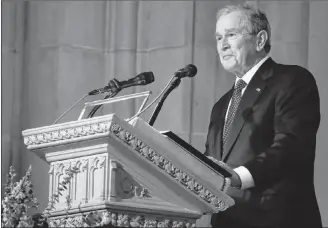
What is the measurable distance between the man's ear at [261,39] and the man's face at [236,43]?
3 centimetres

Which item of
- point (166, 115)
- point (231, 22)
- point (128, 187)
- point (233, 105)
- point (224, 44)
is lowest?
point (166, 115)

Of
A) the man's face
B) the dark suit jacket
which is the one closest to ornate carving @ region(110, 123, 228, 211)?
the dark suit jacket

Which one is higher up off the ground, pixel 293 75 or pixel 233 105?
pixel 293 75

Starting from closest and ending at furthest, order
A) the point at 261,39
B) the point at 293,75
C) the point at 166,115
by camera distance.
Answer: the point at 293,75 → the point at 261,39 → the point at 166,115

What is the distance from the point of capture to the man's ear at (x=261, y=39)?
706 centimetres

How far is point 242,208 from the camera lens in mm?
6645

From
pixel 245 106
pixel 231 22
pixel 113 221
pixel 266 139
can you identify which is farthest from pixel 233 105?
pixel 113 221

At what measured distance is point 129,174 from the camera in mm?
5781

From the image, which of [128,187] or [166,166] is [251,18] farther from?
[128,187]

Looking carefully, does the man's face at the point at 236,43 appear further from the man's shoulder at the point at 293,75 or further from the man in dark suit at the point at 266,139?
the man's shoulder at the point at 293,75

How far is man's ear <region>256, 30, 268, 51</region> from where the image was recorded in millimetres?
7059

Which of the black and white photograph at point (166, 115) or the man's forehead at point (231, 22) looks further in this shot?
the man's forehead at point (231, 22)

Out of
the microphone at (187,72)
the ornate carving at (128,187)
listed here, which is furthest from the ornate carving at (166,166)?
the microphone at (187,72)

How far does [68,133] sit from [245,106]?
1.37 metres
